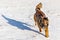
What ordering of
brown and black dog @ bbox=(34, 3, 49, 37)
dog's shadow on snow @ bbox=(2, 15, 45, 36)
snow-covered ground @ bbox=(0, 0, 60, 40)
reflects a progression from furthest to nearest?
dog's shadow on snow @ bbox=(2, 15, 45, 36) < snow-covered ground @ bbox=(0, 0, 60, 40) < brown and black dog @ bbox=(34, 3, 49, 37)

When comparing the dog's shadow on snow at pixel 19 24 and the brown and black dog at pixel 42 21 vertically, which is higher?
the brown and black dog at pixel 42 21

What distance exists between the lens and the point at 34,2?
11.2 metres

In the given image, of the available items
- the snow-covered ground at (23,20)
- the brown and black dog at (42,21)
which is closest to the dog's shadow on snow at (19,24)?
the snow-covered ground at (23,20)

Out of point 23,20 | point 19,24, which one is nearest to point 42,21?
point 19,24

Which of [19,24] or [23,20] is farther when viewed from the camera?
[23,20]

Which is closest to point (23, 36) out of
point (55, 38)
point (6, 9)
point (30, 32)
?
point (30, 32)

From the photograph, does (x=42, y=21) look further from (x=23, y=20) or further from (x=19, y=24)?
(x=23, y=20)

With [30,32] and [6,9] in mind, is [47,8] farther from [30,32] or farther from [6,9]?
[30,32]

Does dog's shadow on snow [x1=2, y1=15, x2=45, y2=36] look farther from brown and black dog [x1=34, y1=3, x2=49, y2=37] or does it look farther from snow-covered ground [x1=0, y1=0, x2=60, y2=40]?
brown and black dog [x1=34, y1=3, x2=49, y2=37]

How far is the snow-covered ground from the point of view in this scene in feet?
26.9

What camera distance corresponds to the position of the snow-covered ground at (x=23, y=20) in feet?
26.9

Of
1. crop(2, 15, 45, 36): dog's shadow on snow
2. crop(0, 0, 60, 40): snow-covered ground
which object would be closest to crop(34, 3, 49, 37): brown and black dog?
crop(0, 0, 60, 40): snow-covered ground

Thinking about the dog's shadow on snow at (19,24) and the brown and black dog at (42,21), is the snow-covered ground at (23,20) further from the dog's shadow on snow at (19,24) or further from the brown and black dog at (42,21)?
the brown and black dog at (42,21)

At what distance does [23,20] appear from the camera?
369 inches
